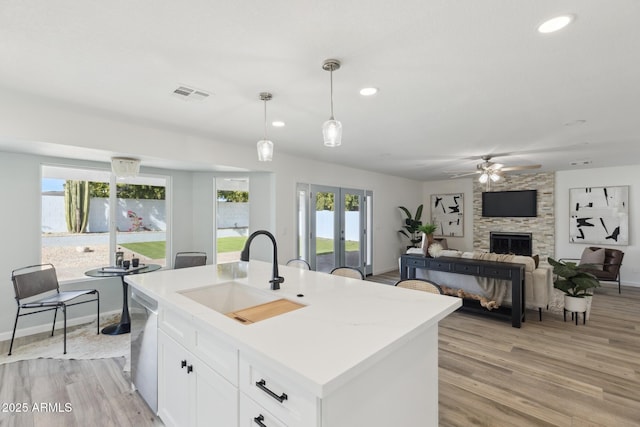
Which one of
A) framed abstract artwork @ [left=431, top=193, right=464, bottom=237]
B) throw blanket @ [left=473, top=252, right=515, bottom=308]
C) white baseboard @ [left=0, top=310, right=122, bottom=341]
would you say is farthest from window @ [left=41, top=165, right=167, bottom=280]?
framed abstract artwork @ [left=431, top=193, right=464, bottom=237]

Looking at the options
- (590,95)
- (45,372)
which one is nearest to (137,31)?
(45,372)

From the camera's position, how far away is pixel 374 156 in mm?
5328

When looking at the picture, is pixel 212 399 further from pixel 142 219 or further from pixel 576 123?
pixel 576 123

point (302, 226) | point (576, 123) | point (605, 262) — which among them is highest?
point (576, 123)

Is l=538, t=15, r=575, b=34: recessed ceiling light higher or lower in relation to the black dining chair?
higher

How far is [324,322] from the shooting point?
1431 mm

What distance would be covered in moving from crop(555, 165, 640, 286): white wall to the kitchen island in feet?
23.0

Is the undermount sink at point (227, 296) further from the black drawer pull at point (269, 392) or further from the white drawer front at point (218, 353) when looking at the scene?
the black drawer pull at point (269, 392)

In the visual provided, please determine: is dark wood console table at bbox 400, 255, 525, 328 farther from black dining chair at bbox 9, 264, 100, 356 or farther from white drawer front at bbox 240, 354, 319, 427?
black dining chair at bbox 9, 264, 100, 356

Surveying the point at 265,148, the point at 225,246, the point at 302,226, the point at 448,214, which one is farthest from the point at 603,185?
the point at 225,246

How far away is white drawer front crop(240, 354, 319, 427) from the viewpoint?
3.28ft

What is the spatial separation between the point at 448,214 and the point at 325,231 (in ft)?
15.0

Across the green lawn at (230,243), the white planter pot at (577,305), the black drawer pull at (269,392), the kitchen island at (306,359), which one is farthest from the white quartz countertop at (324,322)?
the white planter pot at (577,305)

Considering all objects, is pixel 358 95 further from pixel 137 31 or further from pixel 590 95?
pixel 590 95
